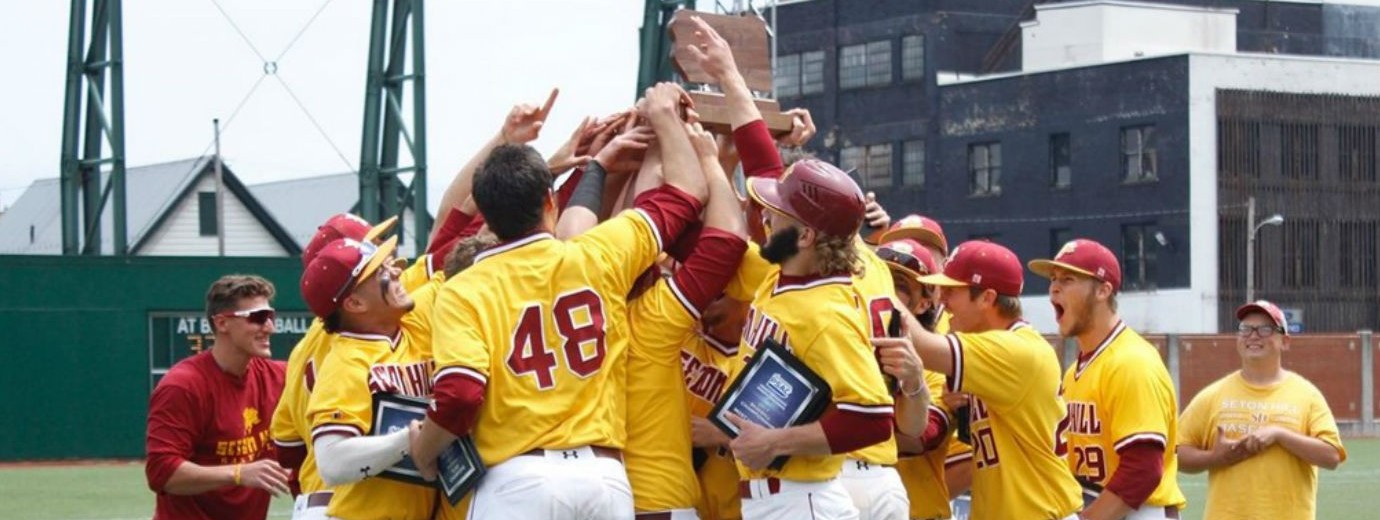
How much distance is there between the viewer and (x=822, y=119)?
62625 millimetres

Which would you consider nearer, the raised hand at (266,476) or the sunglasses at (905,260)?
the sunglasses at (905,260)

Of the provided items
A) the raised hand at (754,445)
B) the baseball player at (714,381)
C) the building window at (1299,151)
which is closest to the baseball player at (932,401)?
the baseball player at (714,381)

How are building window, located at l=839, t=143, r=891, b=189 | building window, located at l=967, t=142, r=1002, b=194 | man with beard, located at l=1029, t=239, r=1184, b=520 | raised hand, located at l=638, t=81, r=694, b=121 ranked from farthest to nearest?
1. building window, located at l=839, t=143, r=891, b=189
2. building window, located at l=967, t=142, r=1002, b=194
3. man with beard, located at l=1029, t=239, r=1184, b=520
4. raised hand, located at l=638, t=81, r=694, b=121

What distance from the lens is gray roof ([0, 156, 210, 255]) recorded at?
5472cm

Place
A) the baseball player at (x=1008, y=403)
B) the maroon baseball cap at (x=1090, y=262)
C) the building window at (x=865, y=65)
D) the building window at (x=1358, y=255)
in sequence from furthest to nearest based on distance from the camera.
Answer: the building window at (x=865, y=65) < the building window at (x=1358, y=255) < the maroon baseball cap at (x=1090, y=262) < the baseball player at (x=1008, y=403)

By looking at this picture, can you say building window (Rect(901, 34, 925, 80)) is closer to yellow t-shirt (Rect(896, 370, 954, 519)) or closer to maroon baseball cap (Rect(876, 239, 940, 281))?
maroon baseball cap (Rect(876, 239, 940, 281))

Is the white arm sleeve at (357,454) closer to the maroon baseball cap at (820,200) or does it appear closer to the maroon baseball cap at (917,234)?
the maroon baseball cap at (820,200)

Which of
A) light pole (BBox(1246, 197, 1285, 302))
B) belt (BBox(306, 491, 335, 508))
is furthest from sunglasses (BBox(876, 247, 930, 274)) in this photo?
light pole (BBox(1246, 197, 1285, 302))

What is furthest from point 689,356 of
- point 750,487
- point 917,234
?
point 917,234

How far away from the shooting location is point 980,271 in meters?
6.95

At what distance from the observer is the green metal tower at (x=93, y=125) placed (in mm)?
30938

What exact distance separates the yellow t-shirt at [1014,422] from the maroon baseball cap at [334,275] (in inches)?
74.0

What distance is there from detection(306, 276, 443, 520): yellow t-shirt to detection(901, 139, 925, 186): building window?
5397 cm

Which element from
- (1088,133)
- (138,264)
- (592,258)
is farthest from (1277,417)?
(1088,133)
